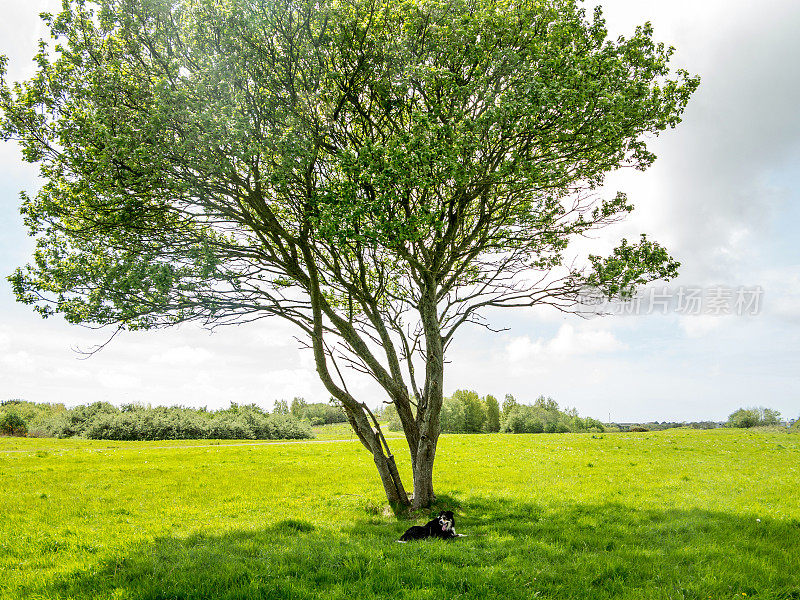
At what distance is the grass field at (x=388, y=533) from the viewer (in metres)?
8.48

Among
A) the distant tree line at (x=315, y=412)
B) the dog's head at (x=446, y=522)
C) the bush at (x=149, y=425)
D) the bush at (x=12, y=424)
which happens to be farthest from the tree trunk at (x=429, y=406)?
the distant tree line at (x=315, y=412)

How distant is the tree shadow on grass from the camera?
8.20 meters

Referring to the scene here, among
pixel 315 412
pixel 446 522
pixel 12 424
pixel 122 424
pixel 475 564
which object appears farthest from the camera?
pixel 315 412

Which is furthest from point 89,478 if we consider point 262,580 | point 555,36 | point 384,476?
point 555,36

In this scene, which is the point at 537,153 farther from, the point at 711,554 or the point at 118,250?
the point at 118,250

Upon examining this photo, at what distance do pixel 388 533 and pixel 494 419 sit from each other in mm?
95586

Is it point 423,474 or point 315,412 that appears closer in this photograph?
point 423,474

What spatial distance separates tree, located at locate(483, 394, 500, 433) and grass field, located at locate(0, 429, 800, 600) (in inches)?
3043

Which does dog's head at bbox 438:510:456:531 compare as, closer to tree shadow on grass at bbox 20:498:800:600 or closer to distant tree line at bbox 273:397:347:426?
tree shadow on grass at bbox 20:498:800:600

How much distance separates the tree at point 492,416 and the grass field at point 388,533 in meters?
77.3

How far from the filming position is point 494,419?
10300 cm

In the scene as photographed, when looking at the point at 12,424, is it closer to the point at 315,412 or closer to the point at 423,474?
the point at 423,474

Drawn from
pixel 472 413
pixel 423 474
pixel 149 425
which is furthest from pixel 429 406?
pixel 472 413

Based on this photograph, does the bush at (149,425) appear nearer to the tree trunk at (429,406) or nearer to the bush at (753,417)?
the tree trunk at (429,406)
